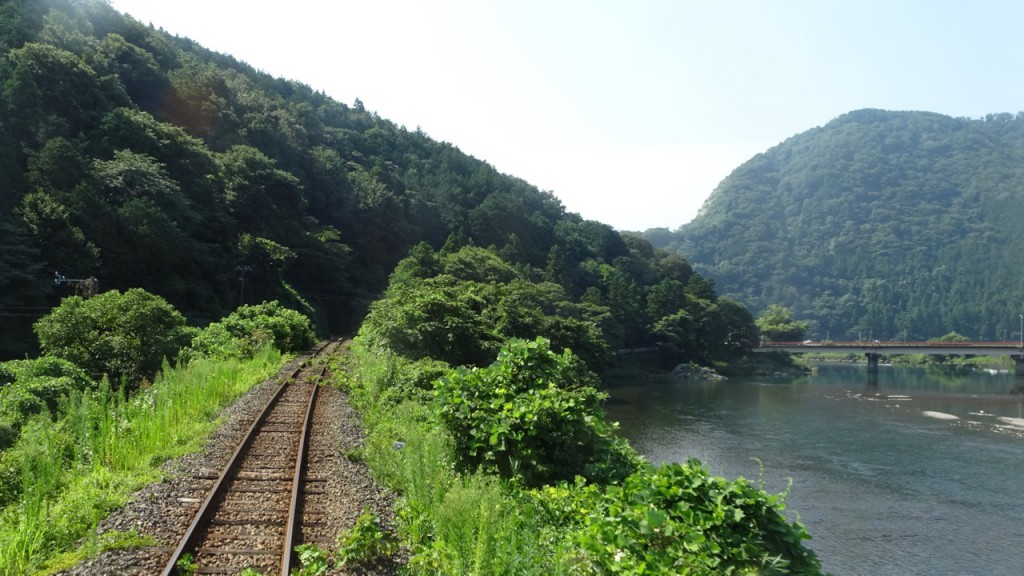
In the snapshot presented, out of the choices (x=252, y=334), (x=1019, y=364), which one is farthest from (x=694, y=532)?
(x=1019, y=364)

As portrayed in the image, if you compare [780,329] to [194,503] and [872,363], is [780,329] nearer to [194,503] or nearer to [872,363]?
[872,363]

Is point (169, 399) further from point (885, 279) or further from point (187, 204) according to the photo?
point (885, 279)

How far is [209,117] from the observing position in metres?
67.1

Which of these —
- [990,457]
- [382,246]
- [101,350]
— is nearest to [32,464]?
[101,350]

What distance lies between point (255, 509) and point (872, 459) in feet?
98.0

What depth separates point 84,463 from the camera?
965 cm

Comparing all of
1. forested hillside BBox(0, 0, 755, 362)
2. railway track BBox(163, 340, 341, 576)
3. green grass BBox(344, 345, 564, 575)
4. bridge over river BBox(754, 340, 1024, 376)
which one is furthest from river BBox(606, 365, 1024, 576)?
forested hillside BBox(0, 0, 755, 362)

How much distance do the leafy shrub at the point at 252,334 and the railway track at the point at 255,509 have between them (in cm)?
1293

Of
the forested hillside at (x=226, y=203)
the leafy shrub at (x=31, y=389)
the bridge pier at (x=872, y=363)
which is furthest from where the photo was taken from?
the bridge pier at (x=872, y=363)

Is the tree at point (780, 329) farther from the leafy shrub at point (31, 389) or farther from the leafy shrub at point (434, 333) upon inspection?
the leafy shrub at point (31, 389)

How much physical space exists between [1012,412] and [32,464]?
56789 mm

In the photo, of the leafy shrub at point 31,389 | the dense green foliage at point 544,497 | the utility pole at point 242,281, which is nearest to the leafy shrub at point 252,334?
the leafy shrub at point 31,389

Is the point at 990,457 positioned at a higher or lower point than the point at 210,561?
lower

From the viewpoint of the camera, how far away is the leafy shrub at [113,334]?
19.2 m
